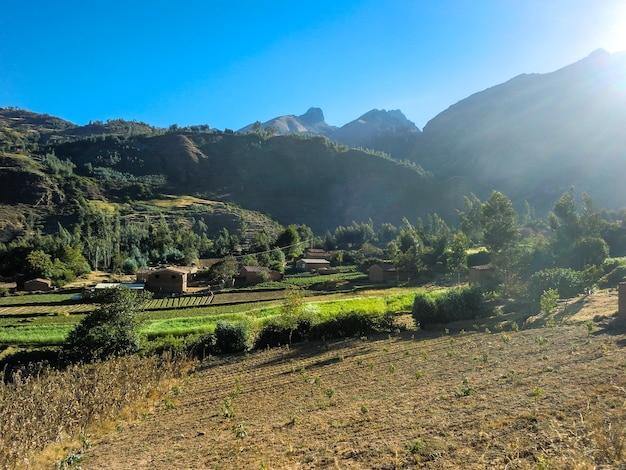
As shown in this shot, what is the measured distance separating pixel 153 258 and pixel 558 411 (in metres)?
107

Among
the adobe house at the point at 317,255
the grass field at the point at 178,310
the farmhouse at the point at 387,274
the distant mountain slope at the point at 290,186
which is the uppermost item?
the distant mountain slope at the point at 290,186

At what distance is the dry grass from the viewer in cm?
1218

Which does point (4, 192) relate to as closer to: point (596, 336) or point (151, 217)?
point (151, 217)

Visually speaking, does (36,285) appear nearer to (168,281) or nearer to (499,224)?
(168,281)

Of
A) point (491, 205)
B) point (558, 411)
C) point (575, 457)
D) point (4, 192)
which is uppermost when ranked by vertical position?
point (4, 192)

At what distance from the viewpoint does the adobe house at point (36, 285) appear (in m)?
69.6

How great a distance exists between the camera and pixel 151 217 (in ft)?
471

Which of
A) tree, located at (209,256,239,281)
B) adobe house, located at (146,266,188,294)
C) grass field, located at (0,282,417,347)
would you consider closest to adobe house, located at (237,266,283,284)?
tree, located at (209,256,239,281)

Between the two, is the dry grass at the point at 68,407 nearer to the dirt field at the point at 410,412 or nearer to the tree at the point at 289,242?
the dirt field at the point at 410,412

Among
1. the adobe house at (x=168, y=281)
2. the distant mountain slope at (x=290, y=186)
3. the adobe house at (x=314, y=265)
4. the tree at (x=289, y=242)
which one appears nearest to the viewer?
the adobe house at (x=168, y=281)

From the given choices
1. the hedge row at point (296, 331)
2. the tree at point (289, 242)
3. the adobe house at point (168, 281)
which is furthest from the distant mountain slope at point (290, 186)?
the hedge row at point (296, 331)

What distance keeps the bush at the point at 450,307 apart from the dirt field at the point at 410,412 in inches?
277

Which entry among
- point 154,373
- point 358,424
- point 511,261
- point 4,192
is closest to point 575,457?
point 358,424

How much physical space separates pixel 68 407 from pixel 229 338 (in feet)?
46.3
